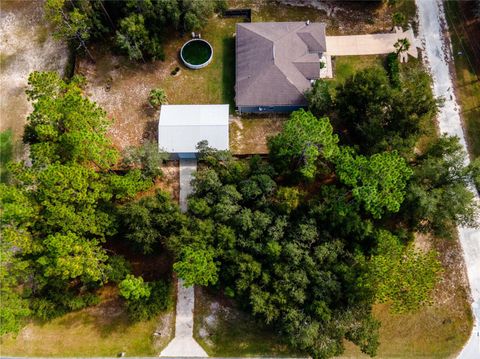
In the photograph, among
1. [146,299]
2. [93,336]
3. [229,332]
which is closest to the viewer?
[146,299]

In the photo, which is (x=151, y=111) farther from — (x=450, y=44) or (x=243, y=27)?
(x=450, y=44)

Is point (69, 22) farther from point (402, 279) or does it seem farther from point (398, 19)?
point (402, 279)

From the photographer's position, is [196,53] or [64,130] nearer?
[64,130]

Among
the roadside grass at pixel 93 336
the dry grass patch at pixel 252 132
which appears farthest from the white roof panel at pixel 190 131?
the roadside grass at pixel 93 336

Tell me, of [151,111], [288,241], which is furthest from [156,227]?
[151,111]

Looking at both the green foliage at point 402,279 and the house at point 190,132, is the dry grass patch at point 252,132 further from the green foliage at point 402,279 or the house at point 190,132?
the green foliage at point 402,279

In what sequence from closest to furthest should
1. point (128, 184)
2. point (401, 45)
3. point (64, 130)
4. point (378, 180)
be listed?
point (378, 180) < point (128, 184) < point (64, 130) < point (401, 45)

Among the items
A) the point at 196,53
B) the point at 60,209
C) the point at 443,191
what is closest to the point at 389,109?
the point at 443,191

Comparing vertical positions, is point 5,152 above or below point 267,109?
below
